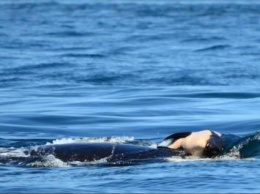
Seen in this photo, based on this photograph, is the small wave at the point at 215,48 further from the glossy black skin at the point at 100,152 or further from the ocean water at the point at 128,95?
the glossy black skin at the point at 100,152

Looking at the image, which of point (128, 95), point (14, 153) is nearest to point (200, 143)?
point (14, 153)

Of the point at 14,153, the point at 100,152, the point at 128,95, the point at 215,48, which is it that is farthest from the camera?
the point at 215,48

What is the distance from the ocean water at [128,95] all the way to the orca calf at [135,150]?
14 centimetres

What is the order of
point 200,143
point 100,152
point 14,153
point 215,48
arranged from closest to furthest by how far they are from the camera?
point 200,143 < point 100,152 < point 14,153 < point 215,48

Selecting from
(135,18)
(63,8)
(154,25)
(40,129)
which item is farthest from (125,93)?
(63,8)

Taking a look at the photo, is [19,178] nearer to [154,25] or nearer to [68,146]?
[68,146]

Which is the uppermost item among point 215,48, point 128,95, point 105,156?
point 215,48

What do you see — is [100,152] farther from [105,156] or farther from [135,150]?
[135,150]

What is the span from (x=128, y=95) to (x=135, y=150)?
7473 millimetres

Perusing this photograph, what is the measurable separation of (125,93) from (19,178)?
8963 mm

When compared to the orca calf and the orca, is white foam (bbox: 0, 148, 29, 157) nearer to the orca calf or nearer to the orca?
the orca calf

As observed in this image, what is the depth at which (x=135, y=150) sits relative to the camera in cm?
1223

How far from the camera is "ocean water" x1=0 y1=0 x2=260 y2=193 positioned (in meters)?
11.2

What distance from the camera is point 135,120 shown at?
1656cm
